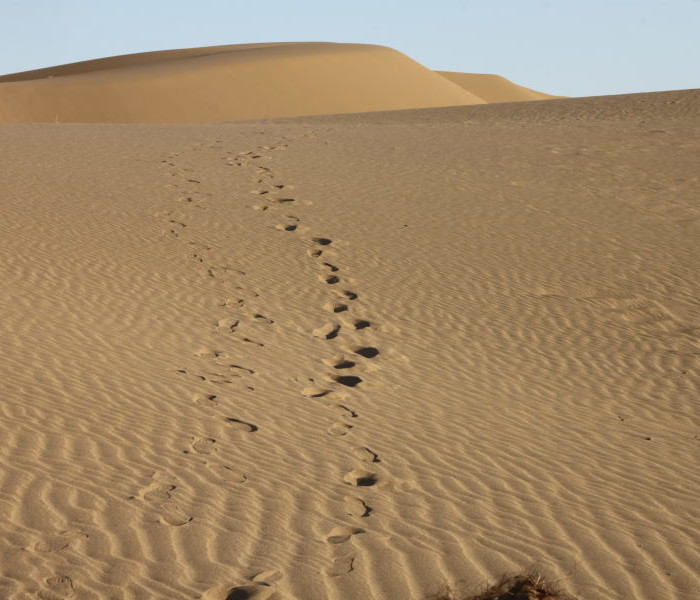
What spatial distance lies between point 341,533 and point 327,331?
14.7 feet

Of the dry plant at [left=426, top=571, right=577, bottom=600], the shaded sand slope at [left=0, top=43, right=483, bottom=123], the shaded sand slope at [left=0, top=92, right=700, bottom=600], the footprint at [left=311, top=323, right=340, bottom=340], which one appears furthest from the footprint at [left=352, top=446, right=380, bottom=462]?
the shaded sand slope at [left=0, top=43, right=483, bottom=123]

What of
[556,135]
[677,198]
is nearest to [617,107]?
[556,135]

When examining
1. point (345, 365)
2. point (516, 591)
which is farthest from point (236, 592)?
point (345, 365)

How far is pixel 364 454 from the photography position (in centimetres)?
580

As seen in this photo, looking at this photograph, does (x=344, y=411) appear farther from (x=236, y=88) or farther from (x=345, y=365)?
(x=236, y=88)

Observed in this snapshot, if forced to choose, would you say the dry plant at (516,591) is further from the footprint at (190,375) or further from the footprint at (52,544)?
the footprint at (190,375)

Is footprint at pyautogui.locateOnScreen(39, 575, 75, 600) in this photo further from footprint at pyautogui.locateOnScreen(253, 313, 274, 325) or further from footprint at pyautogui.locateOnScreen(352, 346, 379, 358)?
footprint at pyautogui.locateOnScreen(253, 313, 274, 325)

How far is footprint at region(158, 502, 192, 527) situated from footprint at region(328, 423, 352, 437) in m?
1.70

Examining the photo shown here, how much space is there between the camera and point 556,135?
68.1ft

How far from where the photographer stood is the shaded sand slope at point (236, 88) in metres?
44.5

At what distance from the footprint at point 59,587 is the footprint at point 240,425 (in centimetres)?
227

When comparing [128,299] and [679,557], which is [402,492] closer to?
[679,557]

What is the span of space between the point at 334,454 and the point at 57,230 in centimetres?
767

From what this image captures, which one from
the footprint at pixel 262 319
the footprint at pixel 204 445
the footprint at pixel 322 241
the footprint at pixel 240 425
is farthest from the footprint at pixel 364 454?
the footprint at pixel 322 241
